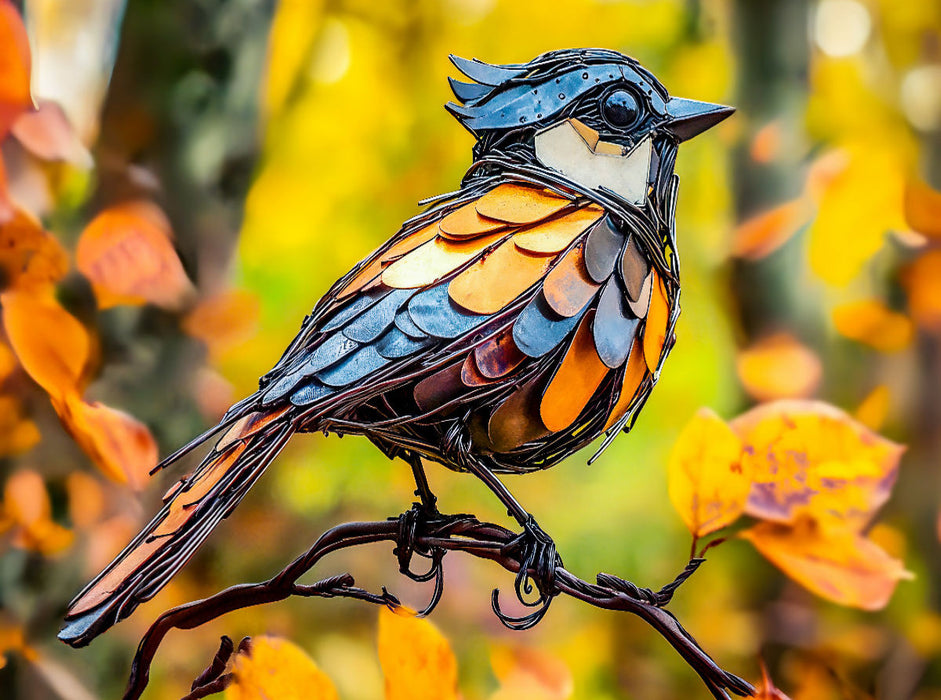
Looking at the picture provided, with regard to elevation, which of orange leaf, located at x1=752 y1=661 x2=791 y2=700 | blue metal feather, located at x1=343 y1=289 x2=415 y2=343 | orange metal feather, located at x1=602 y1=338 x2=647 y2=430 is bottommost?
orange leaf, located at x1=752 y1=661 x2=791 y2=700

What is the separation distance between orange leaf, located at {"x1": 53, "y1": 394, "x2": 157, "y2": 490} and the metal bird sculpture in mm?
373

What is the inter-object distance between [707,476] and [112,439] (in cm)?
77

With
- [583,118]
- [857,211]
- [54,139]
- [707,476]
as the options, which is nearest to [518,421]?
[583,118]

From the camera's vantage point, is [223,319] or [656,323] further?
[223,319]

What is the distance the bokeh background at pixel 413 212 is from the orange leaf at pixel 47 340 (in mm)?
21

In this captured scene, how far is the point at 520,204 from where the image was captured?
2.60ft

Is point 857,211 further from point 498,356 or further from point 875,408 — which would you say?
point 498,356

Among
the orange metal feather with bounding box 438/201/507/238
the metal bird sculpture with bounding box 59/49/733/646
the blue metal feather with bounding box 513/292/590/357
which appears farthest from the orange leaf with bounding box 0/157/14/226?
the blue metal feather with bounding box 513/292/590/357

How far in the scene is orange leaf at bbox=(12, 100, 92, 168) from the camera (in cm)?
114

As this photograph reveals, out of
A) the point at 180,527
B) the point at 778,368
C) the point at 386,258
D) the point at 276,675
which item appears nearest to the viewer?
the point at 180,527

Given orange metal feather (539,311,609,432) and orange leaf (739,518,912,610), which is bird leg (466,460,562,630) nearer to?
orange metal feather (539,311,609,432)

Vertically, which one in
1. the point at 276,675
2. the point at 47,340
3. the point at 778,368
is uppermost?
the point at 47,340

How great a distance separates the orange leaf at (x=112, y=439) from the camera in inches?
42.9

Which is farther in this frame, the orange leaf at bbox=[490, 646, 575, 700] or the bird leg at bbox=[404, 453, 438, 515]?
the orange leaf at bbox=[490, 646, 575, 700]
